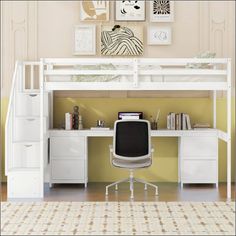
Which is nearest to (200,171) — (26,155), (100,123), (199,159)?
(199,159)

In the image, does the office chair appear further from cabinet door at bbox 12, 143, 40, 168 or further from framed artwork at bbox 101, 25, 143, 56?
framed artwork at bbox 101, 25, 143, 56

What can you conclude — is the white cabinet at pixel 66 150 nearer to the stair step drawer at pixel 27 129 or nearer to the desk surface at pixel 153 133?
the desk surface at pixel 153 133

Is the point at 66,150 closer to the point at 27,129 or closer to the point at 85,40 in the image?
the point at 27,129

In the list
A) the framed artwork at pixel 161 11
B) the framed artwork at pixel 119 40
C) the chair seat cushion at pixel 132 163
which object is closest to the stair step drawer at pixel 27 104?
the chair seat cushion at pixel 132 163

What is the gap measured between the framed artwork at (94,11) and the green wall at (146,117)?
1.15 meters

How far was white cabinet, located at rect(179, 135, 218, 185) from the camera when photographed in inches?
264

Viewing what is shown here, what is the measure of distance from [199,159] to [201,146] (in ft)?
0.58

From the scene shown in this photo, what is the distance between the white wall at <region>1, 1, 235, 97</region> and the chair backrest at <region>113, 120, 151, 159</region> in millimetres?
1461

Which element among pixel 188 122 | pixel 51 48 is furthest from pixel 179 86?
pixel 51 48

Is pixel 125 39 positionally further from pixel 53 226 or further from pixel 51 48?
pixel 53 226

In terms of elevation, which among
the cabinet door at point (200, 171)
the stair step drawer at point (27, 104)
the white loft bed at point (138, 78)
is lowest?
the cabinet door at point (200, 171)

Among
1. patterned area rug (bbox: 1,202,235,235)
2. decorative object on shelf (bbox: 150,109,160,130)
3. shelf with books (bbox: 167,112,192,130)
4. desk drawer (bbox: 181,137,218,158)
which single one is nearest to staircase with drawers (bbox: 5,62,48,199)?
patterned area rug (bbox: 1,202,235,235)

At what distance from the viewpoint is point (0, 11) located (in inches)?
282

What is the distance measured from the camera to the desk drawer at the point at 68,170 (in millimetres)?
6727
